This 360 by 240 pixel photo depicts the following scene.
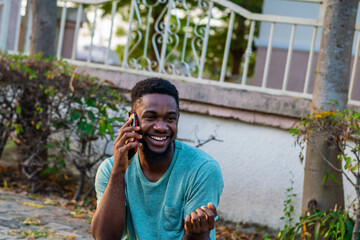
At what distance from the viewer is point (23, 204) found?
4883 mm

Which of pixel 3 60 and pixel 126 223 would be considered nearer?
pixel 126 223

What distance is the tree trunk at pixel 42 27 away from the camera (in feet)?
18.9

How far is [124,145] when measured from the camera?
256 cm

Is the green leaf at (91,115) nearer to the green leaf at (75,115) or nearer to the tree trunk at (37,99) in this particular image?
the green leaf at (75,115)

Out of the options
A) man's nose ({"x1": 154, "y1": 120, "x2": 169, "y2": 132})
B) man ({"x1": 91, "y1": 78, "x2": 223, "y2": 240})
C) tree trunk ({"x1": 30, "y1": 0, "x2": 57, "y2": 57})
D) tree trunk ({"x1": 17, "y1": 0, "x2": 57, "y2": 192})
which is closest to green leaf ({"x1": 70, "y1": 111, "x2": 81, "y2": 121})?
tree trunk ({"x1": 17, "y1": 0, "x2": 57, "y2": 192})

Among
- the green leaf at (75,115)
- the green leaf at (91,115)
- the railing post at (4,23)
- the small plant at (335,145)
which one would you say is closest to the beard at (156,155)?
the small plant at (335,145)

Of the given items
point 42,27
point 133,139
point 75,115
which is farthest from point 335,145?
point 42,27

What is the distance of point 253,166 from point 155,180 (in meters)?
2.67

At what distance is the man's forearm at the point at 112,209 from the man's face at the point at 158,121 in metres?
0.25

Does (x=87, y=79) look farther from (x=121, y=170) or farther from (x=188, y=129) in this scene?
(x=121, y=170)

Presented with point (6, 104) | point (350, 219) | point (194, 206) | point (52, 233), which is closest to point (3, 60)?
point (6, 104)

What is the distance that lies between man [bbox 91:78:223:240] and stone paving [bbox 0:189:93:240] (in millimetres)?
1654

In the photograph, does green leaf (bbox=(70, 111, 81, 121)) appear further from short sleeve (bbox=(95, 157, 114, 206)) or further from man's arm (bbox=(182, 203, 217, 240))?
man's arm (bbox=(182, 203, 217, 240))

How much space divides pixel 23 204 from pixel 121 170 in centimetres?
271
